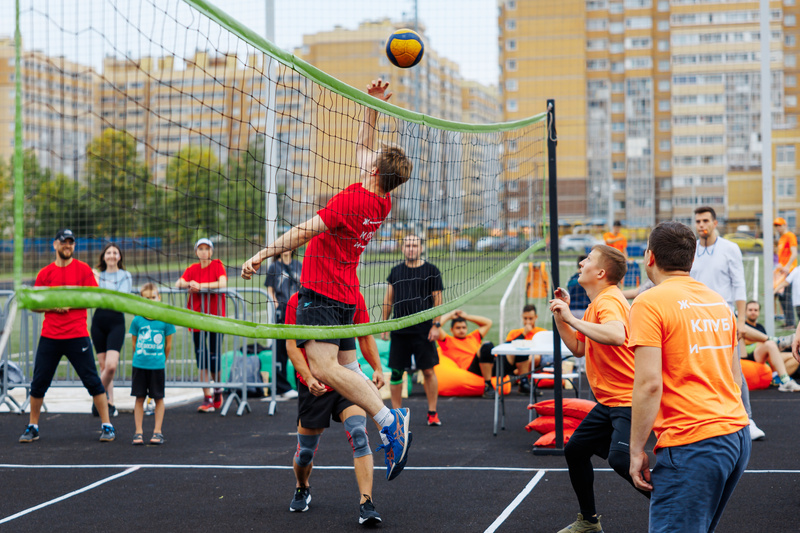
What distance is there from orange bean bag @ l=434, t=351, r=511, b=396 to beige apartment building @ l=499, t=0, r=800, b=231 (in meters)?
7.72

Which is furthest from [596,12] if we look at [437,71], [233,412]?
[233,412]

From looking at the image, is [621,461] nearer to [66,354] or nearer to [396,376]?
[396,376]

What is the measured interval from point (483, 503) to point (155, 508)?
2.29 m

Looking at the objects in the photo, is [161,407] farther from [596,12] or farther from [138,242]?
[596,12]

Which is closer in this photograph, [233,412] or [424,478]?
[424,478]

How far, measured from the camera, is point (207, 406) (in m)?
9.78

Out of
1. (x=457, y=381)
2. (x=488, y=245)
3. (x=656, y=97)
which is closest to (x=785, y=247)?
(x=457, y=381)

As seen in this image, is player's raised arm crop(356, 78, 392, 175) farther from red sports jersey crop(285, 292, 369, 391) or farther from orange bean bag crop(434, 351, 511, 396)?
orange bean bag crop(434, 351, 511, 396)

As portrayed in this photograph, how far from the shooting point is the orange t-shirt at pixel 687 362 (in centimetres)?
305

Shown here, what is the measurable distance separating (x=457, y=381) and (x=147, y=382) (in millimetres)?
4114

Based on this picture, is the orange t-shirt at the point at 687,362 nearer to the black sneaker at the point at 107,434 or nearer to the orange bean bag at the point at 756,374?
the black sneaker at the point at 107,434

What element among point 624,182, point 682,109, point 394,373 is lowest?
point 394,373

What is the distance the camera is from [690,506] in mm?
2963

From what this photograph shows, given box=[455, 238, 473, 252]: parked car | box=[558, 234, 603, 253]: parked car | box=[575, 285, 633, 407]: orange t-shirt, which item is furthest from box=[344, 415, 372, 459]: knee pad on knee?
box=[558, 234, 603, 253]: parked car
